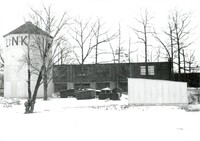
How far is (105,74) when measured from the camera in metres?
51.8

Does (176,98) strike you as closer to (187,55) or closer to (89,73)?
(89,73)

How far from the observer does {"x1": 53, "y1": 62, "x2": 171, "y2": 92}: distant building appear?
164 feet

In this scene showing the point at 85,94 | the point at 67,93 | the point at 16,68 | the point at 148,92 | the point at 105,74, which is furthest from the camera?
the point at 105,74

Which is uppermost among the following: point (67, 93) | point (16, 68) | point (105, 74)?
point (16, 68)

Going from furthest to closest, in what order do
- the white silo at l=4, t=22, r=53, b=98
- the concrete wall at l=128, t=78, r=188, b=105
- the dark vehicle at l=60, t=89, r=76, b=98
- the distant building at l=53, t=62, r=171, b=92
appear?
the distant building at l=53, t=62, r=171, b=92
the white silo at l=4, t=22, r=53, b=98
the dark vehicle at l=60, t=89, r=76, b=98
the concrete wall at l=128, t=78, r=188, b=105

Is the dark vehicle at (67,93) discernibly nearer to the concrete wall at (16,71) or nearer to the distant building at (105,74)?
the concrete wall at (16,71)

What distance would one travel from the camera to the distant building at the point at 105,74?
5000 cm

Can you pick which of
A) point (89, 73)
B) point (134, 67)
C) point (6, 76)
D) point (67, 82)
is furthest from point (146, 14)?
point (6, 76)

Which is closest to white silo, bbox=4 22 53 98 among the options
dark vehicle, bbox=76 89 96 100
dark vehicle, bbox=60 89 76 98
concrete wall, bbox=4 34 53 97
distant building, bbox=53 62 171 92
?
concrete wall, bbox=4 34 53 97

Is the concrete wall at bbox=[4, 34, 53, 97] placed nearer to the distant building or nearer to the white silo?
the white silo

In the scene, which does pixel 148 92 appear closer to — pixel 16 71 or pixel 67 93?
pixel 67 93

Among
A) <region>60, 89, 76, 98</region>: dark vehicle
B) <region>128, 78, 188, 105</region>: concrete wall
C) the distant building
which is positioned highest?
the distant building

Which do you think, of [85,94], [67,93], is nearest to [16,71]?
[67,93]

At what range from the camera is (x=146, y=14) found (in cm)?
Result: 4688
